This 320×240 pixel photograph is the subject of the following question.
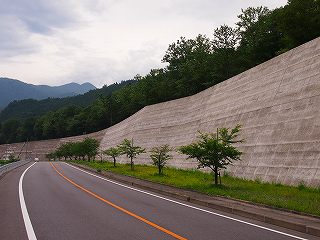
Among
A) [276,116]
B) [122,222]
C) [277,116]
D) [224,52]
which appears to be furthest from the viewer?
[224,52]

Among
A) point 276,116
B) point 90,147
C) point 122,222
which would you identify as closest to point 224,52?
point 90,147

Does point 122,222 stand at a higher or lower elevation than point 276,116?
lower

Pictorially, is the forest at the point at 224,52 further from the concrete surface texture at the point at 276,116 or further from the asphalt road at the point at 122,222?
the asphalt road at the point at 122,222

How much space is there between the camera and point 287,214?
11398 millimetres

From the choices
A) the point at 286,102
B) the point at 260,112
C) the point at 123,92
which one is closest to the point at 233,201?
the point at 286,102

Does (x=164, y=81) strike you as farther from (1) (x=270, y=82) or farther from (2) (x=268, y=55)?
(1) (x=270, y=82)

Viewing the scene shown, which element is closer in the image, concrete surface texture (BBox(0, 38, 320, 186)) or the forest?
concrete surface texture (BBox(0, 38, 320, 186))

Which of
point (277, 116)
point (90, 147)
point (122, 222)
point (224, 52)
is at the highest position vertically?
point (224, 52)

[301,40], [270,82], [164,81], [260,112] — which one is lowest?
[260,112]

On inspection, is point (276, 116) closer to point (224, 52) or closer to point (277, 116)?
point (277, 116)

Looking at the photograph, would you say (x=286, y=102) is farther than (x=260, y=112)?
No

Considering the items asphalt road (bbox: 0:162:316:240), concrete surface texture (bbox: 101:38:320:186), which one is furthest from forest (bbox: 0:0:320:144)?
asphalt road (bbox: 0:162:316:240)

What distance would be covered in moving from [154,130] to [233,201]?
1553 inches

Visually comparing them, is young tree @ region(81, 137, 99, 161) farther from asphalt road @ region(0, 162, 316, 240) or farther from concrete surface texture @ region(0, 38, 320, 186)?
asphalt road @ region(0, 162, 316, 240)
